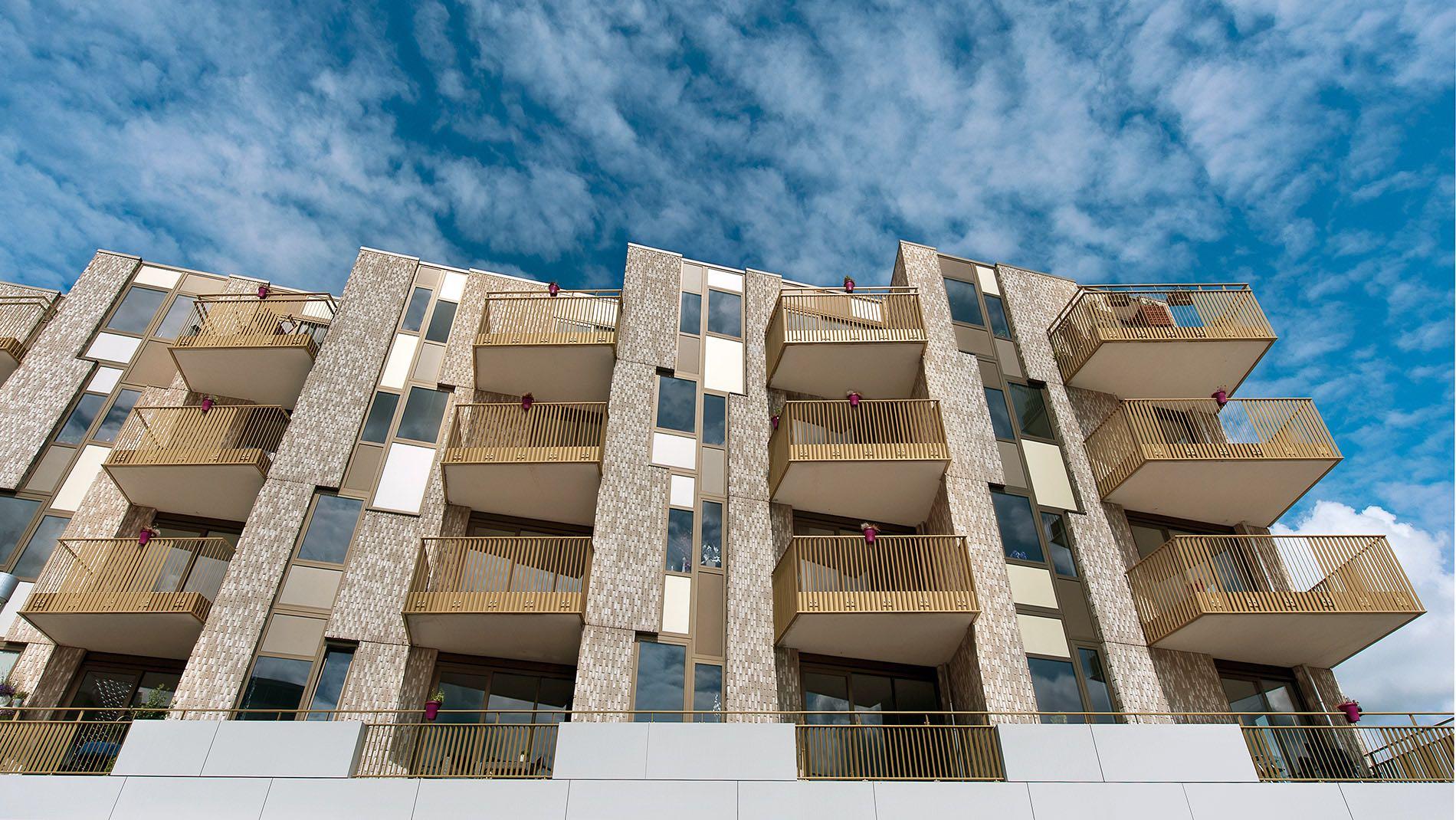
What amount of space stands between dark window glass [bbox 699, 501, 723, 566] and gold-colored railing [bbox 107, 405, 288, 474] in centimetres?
904

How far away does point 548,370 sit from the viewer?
18.6 metres

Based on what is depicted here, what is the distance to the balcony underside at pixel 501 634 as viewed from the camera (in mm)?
14219

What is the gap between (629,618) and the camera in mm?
14578

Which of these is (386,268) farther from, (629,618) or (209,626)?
(629,618)

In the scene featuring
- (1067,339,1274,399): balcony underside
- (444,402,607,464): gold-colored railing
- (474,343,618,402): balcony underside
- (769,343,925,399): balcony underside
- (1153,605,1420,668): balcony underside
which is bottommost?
(1153,605,1420,668): balcony underside

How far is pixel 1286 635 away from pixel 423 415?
17376 mm

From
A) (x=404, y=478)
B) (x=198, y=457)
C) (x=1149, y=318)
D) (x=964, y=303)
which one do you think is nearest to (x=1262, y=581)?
(x=1149, y=318)

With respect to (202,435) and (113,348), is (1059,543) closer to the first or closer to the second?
(202,435)

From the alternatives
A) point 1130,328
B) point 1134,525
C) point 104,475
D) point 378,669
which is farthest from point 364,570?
point 1130,328

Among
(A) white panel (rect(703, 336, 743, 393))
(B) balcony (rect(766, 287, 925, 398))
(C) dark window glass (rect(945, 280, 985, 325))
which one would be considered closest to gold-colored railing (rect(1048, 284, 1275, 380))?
(C) dark window glass (rect(945, 280, 985, 325))

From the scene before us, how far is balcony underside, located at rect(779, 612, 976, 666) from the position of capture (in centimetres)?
1407

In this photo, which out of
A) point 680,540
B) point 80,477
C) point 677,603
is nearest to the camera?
point 677,603

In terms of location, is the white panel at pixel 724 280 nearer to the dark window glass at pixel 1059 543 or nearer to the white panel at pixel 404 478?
the white panel at pixel 404 478

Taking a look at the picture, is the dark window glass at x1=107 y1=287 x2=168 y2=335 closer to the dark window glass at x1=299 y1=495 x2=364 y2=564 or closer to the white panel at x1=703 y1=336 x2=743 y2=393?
the dark window glass at x1=299 y1=495 x2=364 y2=564
